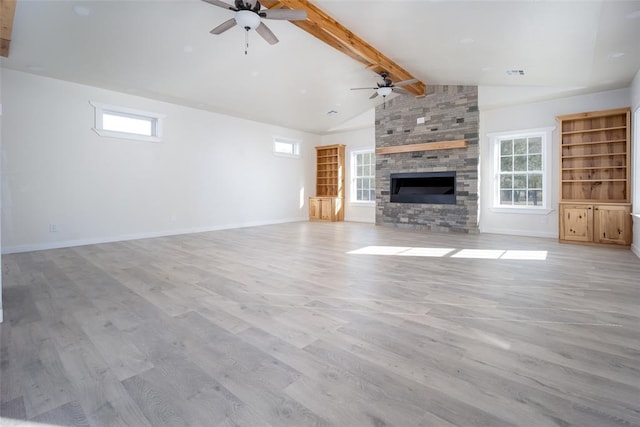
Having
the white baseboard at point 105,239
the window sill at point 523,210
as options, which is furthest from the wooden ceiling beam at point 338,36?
the white baseboard at point 105,239

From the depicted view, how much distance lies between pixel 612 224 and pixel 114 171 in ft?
28.9

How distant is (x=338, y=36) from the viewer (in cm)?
430

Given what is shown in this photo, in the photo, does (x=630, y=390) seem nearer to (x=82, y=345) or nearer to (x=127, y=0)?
(x=82, y=345)

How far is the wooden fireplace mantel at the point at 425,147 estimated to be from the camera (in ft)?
22.5

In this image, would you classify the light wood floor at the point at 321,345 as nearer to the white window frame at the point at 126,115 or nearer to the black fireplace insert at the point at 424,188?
the white window frame at the point at 126,115


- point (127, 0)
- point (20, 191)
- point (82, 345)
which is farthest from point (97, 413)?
point (20, 191)

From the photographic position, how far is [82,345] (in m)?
Result: 1.89

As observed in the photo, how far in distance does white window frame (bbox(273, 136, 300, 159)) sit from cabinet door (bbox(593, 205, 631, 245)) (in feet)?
23.3

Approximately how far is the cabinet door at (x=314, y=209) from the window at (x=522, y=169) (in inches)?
191

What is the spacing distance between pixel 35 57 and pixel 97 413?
5.32 m

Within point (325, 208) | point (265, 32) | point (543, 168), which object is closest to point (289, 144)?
point (325, 208)

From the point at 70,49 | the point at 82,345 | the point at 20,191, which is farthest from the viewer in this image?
the point at 20,191

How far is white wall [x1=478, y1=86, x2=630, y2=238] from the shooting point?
5.69 m

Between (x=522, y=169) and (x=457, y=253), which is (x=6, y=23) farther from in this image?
(x=522, y=169)
